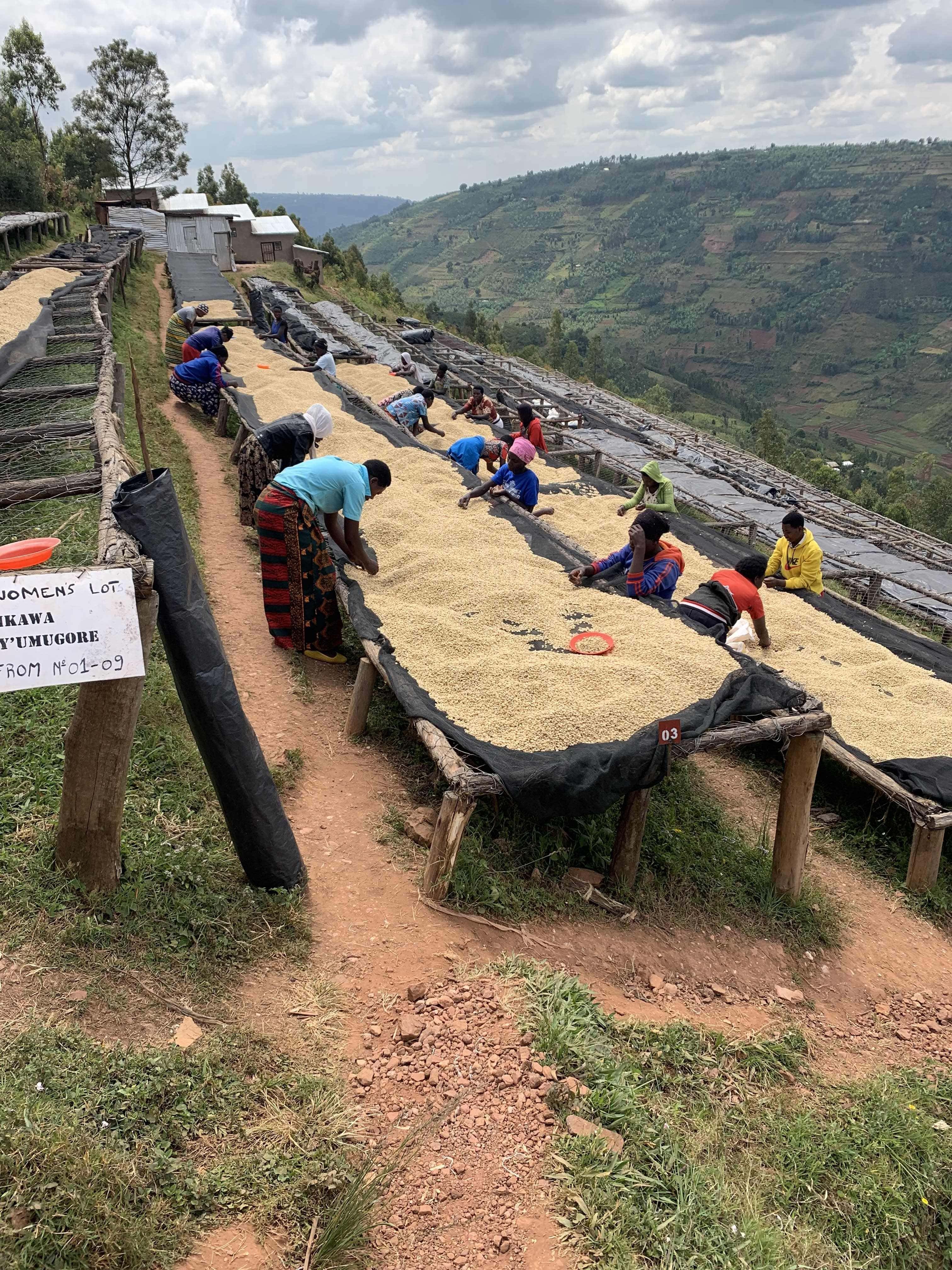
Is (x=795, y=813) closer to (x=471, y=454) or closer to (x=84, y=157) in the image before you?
(x=471, y=454)

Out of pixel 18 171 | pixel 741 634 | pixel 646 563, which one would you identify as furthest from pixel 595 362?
pixel 646 563

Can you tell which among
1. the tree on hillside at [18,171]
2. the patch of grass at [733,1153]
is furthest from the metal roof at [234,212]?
the patch of grass at [733,1153]

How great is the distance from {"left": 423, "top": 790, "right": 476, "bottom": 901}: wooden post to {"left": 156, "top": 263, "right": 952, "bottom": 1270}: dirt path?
0.10m

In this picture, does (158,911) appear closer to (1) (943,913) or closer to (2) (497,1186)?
(2) (497,1186)

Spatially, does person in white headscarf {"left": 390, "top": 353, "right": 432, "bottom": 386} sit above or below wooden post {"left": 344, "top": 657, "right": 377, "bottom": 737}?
above

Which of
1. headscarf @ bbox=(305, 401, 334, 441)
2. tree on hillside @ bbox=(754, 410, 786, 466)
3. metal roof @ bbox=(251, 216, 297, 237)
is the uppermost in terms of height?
metal roof @ bbox=(251, 216, 297, 237)

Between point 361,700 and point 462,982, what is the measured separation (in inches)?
73.8

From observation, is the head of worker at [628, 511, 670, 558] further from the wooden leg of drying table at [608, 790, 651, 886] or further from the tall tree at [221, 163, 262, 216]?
the tall tree at [221, 163, 262, 216]

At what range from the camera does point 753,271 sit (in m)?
119

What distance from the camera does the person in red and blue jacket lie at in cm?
504

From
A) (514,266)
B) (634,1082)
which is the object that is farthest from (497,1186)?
(514,266)

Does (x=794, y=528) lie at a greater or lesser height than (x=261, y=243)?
lesser

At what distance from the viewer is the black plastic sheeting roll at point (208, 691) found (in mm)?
2570

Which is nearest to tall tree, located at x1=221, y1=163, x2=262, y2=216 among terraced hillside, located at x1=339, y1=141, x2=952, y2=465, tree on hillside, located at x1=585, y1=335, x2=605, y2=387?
tree on hillside, located at x1=585, y1=335, x2=605, y2=387
